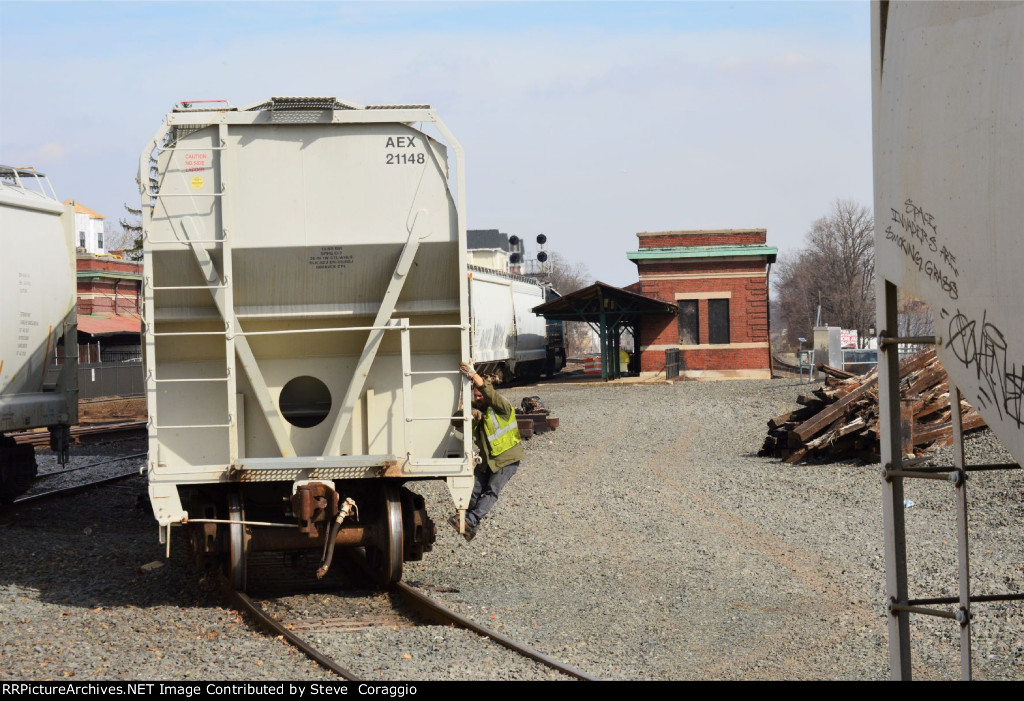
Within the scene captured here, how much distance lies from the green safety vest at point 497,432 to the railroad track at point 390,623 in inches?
70.7

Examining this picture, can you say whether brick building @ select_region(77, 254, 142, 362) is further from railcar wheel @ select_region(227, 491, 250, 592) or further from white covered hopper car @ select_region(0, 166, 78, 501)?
railcar wheel @ select_region(227, 491, 250, 592)

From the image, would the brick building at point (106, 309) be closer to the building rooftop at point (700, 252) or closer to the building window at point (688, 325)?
the building rooftop at point (700, 252)

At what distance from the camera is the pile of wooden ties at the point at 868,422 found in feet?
52.5

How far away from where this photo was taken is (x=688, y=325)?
4112 cm

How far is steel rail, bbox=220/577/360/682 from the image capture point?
6.39m

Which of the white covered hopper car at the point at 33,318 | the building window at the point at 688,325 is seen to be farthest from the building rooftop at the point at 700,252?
the white covered hopper car at the point at 33,318

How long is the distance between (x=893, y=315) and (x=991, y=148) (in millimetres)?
1337

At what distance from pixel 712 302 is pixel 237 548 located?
3444 centimetres

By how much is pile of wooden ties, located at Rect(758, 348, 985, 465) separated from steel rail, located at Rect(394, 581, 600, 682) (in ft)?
32.2

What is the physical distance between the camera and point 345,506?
8.53 m

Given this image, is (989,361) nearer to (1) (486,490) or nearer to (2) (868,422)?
(1) (486,490)

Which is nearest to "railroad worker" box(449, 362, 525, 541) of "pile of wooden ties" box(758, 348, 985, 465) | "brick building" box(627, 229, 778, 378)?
"pile of wooden ties" box(758, 348, 985, 465)

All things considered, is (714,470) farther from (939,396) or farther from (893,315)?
(893,315)

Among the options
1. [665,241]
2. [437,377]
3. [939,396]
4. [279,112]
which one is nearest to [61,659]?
[437,377]
